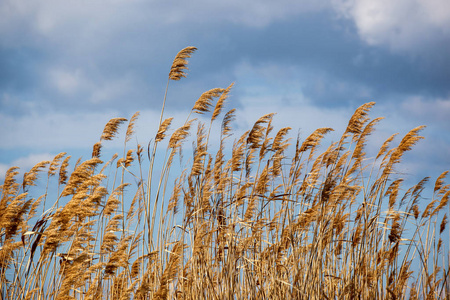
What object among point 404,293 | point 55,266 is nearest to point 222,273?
point 55,266

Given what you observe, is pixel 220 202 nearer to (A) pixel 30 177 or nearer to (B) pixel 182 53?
(B) pixel 182 53

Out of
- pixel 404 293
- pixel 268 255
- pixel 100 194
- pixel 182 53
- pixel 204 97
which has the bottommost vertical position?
pixel 404 293

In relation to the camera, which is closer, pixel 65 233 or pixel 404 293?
pixel 65 233

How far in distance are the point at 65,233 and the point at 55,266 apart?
801 mm

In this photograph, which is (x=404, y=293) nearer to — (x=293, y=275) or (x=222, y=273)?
(x=293, y=275)

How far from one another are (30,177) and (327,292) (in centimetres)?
400

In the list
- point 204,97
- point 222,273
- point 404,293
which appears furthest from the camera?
point 404,293

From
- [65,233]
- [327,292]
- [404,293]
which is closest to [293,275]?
[327,292]

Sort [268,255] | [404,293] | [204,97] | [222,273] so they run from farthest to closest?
[404,293], [204,97], [268,255], [222,273]

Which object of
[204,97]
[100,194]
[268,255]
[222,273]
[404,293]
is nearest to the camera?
[100,194]

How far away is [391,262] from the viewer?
4902mm

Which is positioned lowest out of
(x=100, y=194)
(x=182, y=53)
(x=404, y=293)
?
(x=404, y=293)

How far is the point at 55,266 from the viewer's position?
4379mm

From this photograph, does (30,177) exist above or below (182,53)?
below
